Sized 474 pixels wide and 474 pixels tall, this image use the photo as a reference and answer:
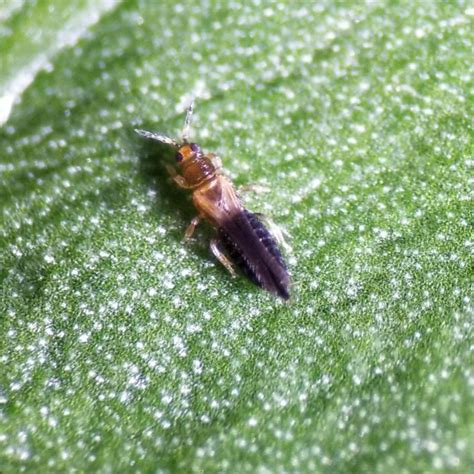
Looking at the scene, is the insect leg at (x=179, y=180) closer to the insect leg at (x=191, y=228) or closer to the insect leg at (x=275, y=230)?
the insect leg at (x=191, y=228)

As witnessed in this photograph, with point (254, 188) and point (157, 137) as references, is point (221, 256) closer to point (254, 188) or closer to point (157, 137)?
point (254, 188)

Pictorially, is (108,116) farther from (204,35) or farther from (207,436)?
(207,436)

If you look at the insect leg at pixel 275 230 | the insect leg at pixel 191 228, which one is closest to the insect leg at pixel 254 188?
the insect leg at pixel 275 230

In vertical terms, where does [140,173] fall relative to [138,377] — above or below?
above

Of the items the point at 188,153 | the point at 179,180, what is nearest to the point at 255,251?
the point at 179,180

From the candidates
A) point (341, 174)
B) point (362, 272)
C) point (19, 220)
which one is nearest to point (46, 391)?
point (19, 220)
